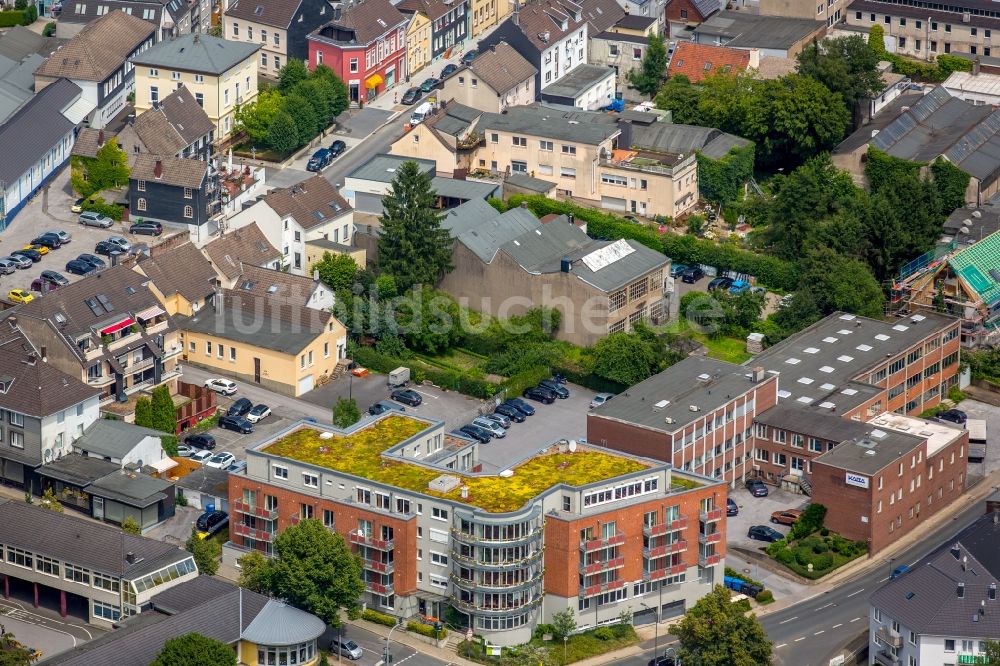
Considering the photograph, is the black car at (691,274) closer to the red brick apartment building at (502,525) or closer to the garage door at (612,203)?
the garage door at (612,203)

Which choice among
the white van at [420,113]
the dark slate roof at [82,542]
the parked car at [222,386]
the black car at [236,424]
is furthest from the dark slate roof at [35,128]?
the dark slate roof at [82,542]

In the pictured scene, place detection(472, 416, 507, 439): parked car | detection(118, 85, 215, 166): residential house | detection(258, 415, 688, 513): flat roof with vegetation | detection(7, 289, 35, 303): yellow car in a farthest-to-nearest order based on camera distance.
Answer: detection(118, 85, 215, 166): residential house → detection(7, 289, 35, 303): yellow car → detection(472, 416, 507, 439): parked car → detection(258, 415, 688, 513): flat roof with vegetation

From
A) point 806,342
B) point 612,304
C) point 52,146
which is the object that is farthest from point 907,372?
point 52,146

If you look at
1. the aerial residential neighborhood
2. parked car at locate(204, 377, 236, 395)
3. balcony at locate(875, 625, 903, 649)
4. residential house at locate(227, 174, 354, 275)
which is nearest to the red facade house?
the aerial residential neighborhood

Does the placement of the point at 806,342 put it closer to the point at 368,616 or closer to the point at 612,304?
the point at 612,304

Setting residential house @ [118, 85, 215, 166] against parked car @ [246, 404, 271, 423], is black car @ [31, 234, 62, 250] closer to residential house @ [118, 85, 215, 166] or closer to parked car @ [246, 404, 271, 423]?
residential house @ [118, 85, 215, 166]
